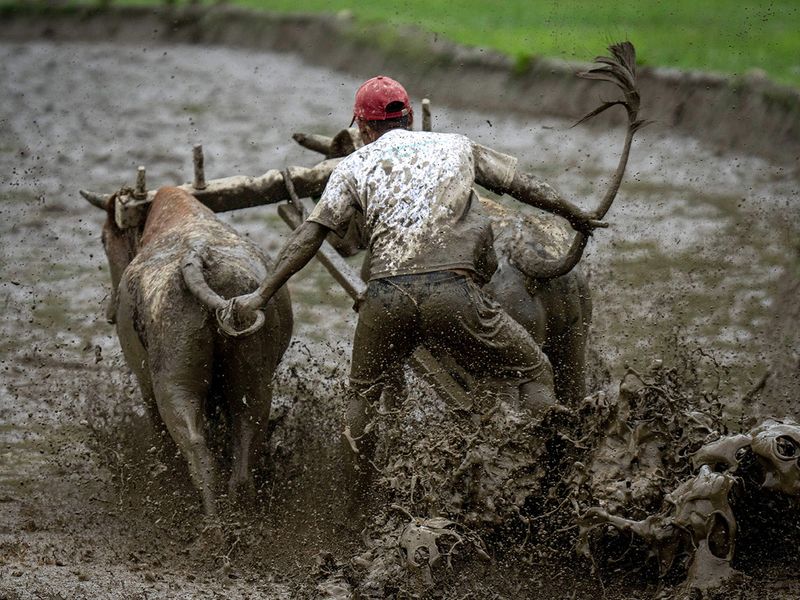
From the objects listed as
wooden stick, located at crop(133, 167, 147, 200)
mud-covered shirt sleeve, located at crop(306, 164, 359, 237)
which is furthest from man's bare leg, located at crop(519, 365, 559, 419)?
wooden stick, located at crop(133, 167, 147, 200)

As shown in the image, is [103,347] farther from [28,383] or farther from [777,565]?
[777,565]

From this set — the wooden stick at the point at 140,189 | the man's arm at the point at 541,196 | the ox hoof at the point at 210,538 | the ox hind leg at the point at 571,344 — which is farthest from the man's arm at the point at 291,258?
the wooden stick at the point at 140,189

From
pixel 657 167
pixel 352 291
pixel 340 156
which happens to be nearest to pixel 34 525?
pixel 352 291

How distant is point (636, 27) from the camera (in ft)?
57.8

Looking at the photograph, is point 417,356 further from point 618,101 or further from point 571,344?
point 618,101

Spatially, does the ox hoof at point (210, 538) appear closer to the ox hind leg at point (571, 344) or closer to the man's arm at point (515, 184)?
the ox hind leg at point (571, 344)

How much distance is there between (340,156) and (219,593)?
310 centimetres

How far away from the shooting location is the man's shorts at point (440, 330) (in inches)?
247

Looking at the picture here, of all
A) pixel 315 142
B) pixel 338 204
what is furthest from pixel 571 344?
pixel 315 142

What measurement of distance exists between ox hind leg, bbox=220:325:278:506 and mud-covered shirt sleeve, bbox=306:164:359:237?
979 millimetres

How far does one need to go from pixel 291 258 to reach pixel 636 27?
1217 cm

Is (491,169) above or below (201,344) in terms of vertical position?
above

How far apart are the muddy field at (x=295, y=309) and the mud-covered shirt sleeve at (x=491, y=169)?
5.27 feet

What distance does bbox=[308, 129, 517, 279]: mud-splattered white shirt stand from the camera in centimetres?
627
